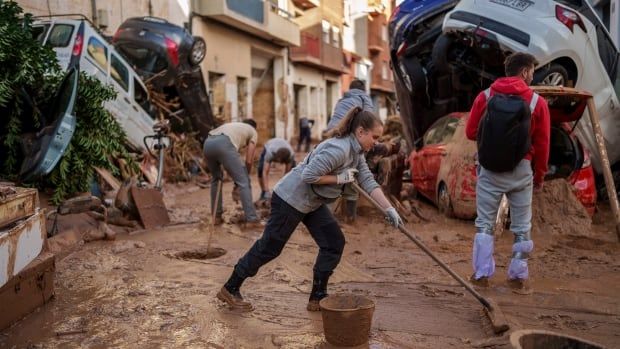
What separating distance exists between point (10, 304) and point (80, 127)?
3.86 m

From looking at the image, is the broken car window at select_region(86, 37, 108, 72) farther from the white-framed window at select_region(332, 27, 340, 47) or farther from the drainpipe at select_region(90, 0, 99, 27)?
the white-framed window at select_region(332, 27, 340, 47)

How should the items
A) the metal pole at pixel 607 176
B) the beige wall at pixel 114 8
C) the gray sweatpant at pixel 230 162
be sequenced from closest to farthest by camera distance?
the metal pole at pixel 607 176 < the gray sweatpant at pixel 230 162 < the beige wall at pixel 114 8

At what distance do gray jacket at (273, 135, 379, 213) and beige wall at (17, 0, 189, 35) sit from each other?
9.37 metres

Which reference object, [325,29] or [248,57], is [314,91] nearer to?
[325,29]

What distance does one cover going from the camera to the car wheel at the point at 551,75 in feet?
22.2

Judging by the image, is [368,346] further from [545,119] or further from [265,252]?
[545,119]

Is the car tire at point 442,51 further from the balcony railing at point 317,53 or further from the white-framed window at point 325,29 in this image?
the white-framed window at point 325,29

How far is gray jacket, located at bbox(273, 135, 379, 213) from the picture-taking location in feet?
12.1

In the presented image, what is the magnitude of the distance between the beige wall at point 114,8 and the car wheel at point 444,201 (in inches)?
337

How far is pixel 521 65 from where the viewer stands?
14.0 ft

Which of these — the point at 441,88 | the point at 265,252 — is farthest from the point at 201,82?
the point at 265,252

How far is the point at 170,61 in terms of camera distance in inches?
474

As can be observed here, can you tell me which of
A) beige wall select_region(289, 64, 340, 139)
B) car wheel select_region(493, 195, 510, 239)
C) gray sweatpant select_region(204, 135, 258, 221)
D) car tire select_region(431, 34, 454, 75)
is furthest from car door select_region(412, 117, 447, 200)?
beige wall select_region(289, 64, 340, 139)

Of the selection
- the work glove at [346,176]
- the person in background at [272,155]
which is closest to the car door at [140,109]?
the person in background at [272,155]
